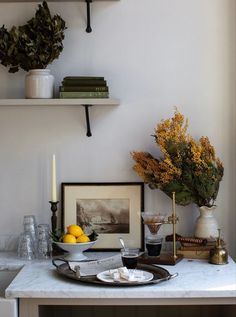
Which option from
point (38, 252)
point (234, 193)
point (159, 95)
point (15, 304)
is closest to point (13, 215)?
point (38, 252)

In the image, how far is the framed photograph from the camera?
259 cm

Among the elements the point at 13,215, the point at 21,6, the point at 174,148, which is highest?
the point at 21,6

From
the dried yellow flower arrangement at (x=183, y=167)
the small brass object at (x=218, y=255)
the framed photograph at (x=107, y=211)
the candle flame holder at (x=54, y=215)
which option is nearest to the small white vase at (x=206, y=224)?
the dried yellow flower arrangement at (x=183, y=167)

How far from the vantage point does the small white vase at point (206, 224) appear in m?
2.47

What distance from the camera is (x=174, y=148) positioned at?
2441 millimetres

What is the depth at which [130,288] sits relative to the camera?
2010 millimetres

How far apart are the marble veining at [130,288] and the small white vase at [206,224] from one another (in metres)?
0.29

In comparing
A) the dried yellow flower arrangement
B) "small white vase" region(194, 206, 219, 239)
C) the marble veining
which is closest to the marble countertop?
the marble veining

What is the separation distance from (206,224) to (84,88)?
0.82 m

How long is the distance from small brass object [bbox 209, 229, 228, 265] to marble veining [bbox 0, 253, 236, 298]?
103 millimetres

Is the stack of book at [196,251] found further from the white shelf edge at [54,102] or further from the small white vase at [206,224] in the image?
the white shelf edge at [54,102]

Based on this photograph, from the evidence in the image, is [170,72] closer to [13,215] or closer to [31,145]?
[31,145]

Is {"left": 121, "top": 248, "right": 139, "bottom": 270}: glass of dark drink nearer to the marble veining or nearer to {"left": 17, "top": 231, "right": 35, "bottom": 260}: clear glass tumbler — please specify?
the marble veining

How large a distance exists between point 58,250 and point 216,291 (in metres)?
0.85
